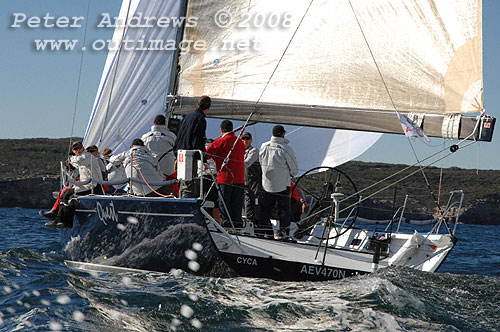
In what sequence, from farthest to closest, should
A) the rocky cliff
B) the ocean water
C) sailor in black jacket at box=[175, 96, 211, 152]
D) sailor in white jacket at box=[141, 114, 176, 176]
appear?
the rocky cliff < sailor in white jacket at box=[141, 114, 176, 176] < sailor in black jacket at box=[175, 96, 211, 152] < the ocean water

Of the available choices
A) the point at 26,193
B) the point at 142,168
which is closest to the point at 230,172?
the point at 142,168

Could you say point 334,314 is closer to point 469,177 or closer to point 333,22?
point 333,22

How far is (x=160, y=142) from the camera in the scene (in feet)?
28.7

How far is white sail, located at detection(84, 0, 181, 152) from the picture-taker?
35.8 feet

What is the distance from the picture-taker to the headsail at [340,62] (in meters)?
7.91

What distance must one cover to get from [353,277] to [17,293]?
148 inches

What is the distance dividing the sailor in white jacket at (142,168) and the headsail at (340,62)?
4.00ft

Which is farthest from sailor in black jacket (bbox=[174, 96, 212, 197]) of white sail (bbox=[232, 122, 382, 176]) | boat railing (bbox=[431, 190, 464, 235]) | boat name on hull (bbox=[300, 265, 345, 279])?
white sail (bbox=[232, 122, 382, 176])

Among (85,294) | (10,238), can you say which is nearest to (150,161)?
(85,294)

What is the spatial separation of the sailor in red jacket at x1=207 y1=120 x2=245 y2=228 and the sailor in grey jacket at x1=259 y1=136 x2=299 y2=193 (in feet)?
1.07

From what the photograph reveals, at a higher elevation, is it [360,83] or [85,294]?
[360,83]

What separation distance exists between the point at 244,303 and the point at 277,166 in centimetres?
247

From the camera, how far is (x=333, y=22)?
861 cm

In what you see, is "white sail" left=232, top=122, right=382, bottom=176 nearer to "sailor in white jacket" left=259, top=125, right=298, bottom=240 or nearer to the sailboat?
the sailboat
